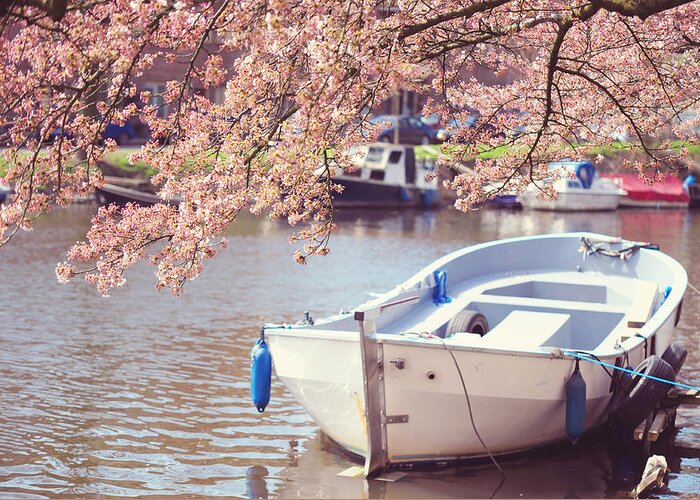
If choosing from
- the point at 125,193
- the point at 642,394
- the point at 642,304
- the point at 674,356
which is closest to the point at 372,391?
the point at 642,394

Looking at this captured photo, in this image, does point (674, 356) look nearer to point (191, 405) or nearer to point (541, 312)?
point (541, 312)

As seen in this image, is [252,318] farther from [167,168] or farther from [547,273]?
[167,168]

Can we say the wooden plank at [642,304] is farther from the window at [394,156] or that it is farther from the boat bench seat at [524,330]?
the window at [394,156]

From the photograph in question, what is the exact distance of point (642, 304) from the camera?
12.7 m

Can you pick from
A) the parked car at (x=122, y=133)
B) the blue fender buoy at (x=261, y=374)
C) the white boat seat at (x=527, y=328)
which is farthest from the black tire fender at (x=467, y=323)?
the parked car at (x=122, y=133)

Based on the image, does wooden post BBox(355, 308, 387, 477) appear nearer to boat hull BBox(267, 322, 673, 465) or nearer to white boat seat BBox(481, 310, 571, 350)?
boat hull BBox(267, 322, 673, 465)

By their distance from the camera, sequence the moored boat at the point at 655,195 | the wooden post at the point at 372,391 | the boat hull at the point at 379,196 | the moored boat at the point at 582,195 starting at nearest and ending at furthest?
the wooden post at the point at 372,391
the boat hull at the point at 379,196
the moored boat at the point at 582,195
the moored boat at the point at 655,195

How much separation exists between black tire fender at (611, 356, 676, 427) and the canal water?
0.48m

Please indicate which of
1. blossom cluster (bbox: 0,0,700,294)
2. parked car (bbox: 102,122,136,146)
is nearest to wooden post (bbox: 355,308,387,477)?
blossom cluster (bbox: 0,0,700,294)

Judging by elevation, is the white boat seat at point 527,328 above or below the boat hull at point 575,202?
below

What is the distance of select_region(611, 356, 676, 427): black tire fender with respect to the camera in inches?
419

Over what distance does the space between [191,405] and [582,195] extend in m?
30.6

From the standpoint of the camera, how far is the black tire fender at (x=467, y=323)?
474 inches

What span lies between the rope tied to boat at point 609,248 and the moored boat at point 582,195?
82.2ft
